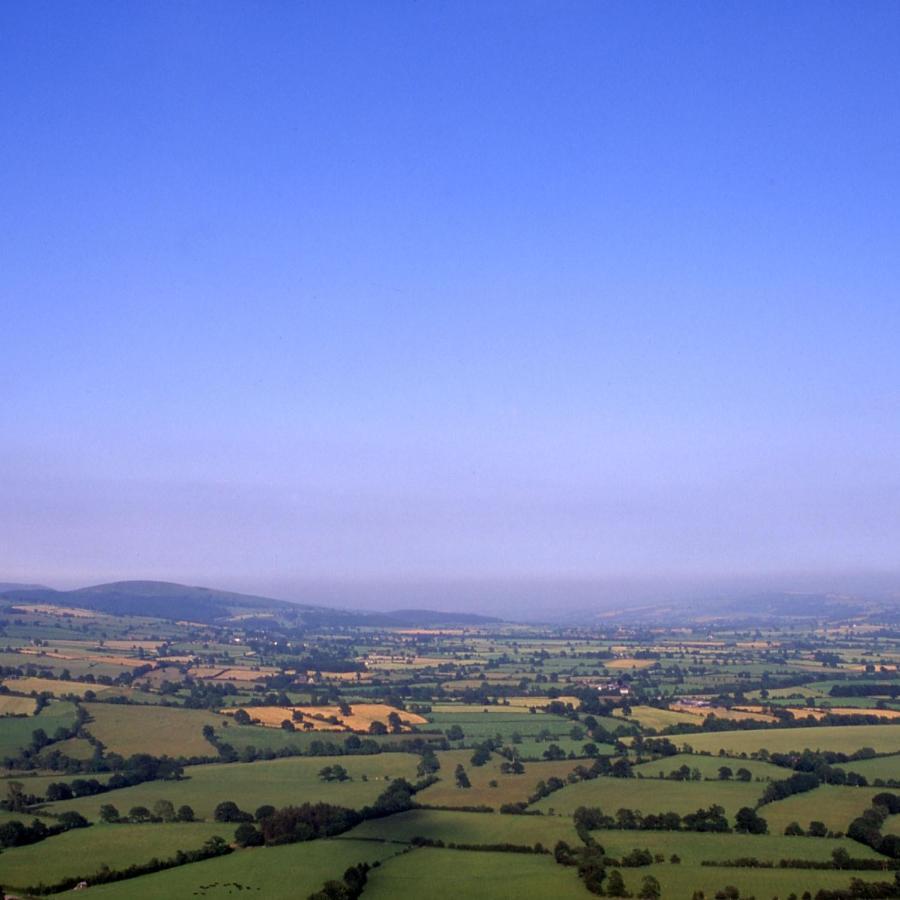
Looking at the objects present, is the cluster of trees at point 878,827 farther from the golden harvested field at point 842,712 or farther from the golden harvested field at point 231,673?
the golden harvested field at point 231,673

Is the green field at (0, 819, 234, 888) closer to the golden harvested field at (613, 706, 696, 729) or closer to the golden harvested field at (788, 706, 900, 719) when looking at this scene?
the golden harvested field at (613, 706, 696, 729)

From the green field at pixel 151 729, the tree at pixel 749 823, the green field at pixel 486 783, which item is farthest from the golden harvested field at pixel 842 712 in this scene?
the green field at pixel 151 729

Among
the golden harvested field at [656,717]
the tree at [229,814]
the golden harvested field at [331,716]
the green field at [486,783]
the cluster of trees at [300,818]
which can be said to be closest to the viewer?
the cluster of trees at [300,818]

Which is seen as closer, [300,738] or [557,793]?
[557,793]

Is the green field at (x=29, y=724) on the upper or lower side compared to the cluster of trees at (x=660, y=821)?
lower

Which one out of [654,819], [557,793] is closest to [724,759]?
[557,793]

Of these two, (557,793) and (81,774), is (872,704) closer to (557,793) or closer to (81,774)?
(557,793)
